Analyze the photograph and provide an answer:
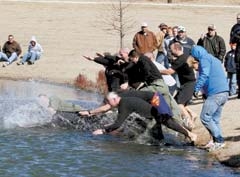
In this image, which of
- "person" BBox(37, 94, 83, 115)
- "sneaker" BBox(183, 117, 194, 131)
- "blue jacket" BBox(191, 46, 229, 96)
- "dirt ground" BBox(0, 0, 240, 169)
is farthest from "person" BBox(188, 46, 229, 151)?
"dirt ground" BBox(0, 0, 240, 169)

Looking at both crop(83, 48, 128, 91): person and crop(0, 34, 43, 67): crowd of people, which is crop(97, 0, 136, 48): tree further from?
crop(83, 48, 128, 91): person

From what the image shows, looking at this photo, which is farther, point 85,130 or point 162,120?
point 85,130

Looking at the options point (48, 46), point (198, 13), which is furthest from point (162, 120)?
point (198, 13)

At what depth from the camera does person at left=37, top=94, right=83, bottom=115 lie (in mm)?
16234

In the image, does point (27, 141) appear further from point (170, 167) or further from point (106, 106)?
point (170, 167)

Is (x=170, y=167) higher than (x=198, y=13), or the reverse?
(x=198, y=13)

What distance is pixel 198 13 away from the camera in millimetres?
42375

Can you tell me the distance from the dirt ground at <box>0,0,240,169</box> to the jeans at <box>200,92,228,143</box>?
38.5 ft

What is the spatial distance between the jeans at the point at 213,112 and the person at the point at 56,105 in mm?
3548

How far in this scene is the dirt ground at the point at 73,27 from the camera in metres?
27.5

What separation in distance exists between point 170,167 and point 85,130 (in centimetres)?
386

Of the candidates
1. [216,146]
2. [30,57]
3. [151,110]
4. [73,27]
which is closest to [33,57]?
[30,57]

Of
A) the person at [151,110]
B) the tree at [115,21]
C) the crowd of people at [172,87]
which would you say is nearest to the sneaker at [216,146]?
the crowd of people at [172,87]

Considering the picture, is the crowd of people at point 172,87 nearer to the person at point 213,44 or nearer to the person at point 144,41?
the person at point 213,44
